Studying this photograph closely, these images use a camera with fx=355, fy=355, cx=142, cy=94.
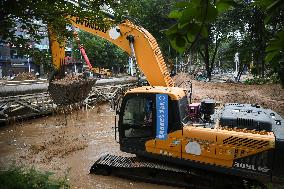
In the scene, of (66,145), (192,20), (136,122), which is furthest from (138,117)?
(192,20)

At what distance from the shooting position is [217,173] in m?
7.48

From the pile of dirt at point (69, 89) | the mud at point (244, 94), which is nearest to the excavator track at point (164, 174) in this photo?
the pile of dirt at point (69, 89)

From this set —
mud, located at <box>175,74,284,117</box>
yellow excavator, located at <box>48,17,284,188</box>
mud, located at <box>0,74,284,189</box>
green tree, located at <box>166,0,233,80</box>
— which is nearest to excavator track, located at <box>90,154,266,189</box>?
yellow excavator, located at <box>48,17,284,188</box>

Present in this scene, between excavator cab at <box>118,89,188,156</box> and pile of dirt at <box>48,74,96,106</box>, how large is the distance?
761 centimetres

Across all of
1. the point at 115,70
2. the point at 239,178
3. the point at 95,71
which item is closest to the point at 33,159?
the point at 239,178

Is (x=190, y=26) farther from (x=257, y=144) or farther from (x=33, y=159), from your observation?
(x=33, y=159)

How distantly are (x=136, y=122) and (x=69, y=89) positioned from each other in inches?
343

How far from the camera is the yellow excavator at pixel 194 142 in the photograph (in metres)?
6.79

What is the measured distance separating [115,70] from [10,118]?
49302 mm

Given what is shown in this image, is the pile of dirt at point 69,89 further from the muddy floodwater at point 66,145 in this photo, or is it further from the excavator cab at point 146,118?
the excavator cab at point 146,118

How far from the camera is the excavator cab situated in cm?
750

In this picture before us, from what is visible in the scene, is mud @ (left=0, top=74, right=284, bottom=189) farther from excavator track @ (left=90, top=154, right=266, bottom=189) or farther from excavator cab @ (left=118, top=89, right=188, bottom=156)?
excavator cab @ (left=118, top=89, right=188, bottom=156)

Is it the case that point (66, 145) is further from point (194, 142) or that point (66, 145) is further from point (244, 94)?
point (244, 94)

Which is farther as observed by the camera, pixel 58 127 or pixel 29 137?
pixel 58 127
